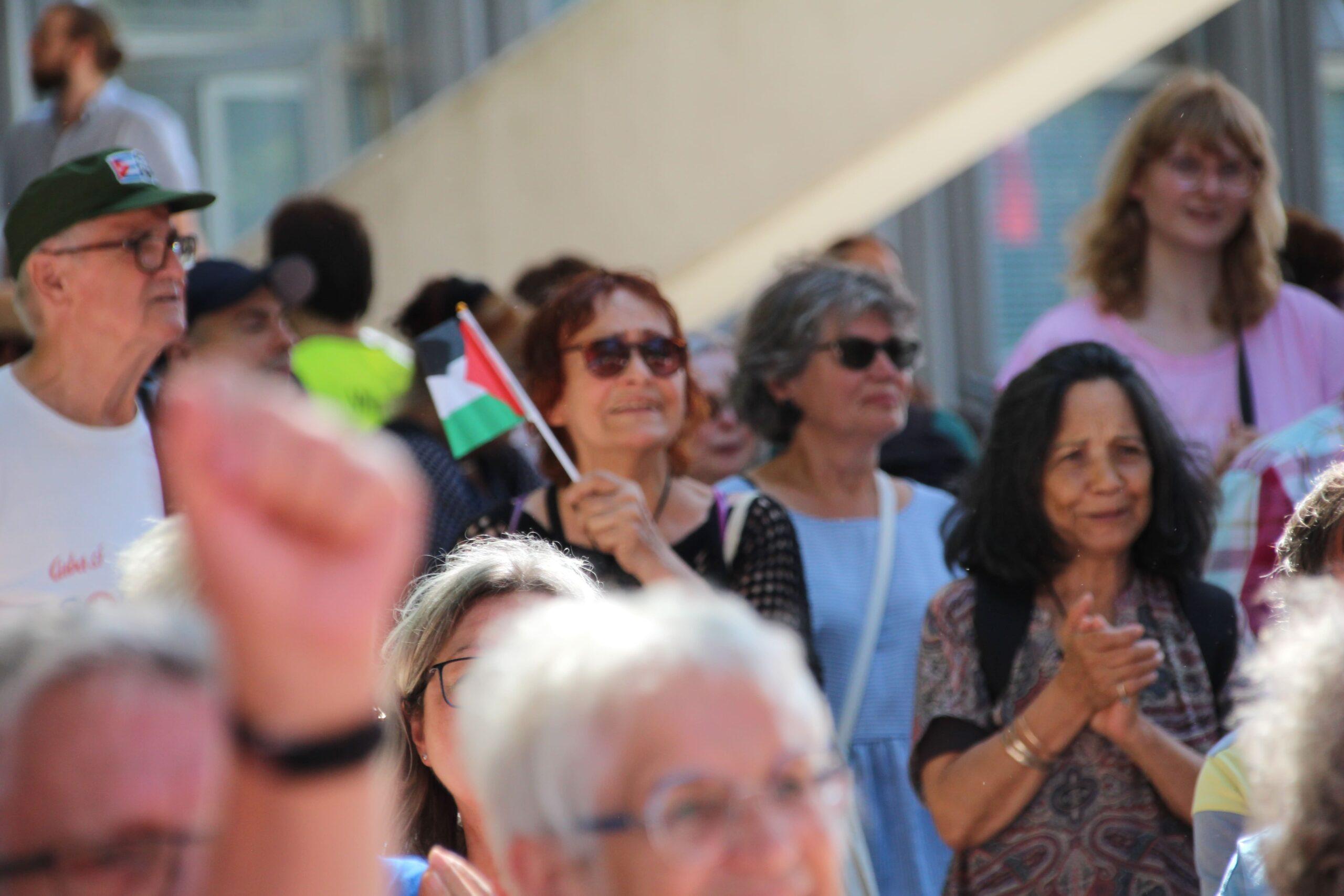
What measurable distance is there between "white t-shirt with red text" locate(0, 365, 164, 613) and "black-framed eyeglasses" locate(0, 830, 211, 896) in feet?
7.23

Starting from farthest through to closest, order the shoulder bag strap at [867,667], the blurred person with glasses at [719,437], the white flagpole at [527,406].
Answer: the blurred person with glasses at [719,437], the white flagpole at [527,406], the shoulder bag strap at [867,667]

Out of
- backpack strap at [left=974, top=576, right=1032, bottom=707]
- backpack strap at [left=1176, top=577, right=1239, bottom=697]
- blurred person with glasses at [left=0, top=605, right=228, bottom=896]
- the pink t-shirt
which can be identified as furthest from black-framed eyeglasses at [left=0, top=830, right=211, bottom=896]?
the pink t-shirt

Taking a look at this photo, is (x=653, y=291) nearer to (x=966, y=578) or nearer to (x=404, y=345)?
(x=966, y=578)

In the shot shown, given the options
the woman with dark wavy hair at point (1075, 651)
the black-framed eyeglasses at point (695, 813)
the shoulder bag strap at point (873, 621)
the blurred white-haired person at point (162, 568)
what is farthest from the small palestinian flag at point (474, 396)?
the black-framed eyeglasses at point (695, 813)

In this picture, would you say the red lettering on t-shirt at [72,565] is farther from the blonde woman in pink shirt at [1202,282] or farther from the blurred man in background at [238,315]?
the blonde woman in pink shirt at [1202,282]

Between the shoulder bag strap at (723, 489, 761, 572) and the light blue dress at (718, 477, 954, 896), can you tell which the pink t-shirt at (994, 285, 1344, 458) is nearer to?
the light blue dress at (718, 477, 954, 896)

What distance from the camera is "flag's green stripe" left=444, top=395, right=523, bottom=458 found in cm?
429

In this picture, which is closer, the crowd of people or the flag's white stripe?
the crowd of people

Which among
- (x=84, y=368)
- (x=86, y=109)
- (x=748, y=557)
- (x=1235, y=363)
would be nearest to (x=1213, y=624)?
(x=748, y=557)

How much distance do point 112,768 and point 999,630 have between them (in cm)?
246

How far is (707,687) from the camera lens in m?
1.65

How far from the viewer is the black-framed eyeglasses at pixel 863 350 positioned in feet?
15.1

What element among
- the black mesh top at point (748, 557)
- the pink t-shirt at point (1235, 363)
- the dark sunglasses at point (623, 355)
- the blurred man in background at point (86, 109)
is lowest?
the black mesh top at point (748, 557)

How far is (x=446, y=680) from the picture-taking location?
8.96 ft
